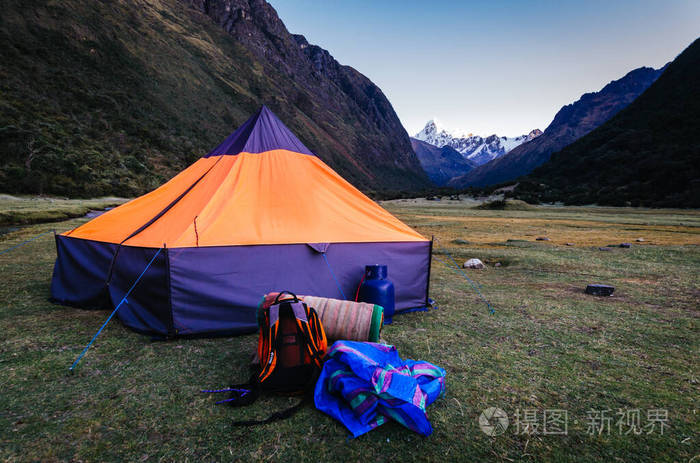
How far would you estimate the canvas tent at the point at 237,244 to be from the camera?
4207 mm

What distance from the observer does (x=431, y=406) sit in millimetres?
2861

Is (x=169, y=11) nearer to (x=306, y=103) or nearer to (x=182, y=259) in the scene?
(x=306, y=103)

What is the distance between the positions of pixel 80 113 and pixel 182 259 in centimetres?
5367

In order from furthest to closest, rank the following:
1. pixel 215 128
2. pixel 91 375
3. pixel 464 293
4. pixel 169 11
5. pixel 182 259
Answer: pixel 169 11, pixel 215 128, pixel 464 293, pixel 182 259, pixel 91 375

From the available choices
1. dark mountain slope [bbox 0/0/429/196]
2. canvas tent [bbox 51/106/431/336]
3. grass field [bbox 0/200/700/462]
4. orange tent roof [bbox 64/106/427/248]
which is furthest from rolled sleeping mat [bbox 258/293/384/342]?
dark mountain slope [bbox 0/0/429/196]

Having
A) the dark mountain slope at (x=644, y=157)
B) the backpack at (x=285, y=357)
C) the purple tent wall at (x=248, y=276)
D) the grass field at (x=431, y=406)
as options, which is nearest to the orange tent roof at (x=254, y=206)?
the purple tent wall at (x=248, y=276)

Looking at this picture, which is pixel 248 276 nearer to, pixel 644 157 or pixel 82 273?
pixel 82 273

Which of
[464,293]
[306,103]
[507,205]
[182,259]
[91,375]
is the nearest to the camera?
[91,375]

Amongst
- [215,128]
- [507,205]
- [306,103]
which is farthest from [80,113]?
[306,103]

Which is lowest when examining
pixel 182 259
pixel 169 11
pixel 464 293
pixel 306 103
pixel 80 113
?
pixel 464 293

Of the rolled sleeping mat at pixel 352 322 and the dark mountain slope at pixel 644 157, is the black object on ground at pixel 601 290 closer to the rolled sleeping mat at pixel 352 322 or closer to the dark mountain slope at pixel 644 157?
the rolled sleeping mat at pixel 352 322

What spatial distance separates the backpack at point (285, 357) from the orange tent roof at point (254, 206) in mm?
1676

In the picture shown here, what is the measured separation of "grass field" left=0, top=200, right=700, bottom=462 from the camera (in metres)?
2.37

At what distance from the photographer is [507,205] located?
131ft
